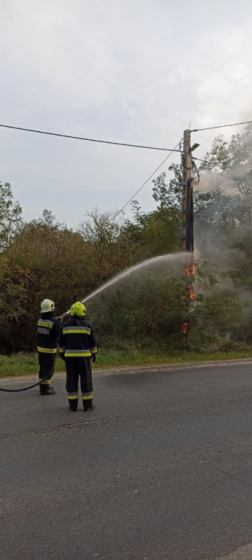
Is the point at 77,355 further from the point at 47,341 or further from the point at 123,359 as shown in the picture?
the point at 123,359

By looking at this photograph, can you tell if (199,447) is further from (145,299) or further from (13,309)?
(13,309)

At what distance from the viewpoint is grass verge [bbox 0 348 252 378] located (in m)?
10.0

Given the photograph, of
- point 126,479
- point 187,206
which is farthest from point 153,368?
point 126,479

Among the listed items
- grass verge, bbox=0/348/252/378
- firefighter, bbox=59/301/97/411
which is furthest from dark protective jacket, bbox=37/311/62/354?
grass verge, bbox=0/348/252/378

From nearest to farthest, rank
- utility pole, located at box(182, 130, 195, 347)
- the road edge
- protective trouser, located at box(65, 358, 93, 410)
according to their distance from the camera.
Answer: protective trouser, located at box(65, 358, 93, 410), the road edge, utility pole, located at box(182, 130, 195, 347)

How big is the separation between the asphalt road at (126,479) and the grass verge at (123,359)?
2601mm

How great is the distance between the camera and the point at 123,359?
470 inches

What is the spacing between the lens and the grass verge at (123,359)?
10008mm

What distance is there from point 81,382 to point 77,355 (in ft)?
1.28

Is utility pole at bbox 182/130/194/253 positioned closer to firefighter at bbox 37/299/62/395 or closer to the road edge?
the road edge

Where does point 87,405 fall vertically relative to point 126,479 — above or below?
above

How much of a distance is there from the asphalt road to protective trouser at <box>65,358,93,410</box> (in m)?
0.18

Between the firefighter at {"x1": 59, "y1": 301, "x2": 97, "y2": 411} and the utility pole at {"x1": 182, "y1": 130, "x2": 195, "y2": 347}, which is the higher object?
the utility pole at {"x1": 182, "y1": 130, "x2": 195, "y2": 347}

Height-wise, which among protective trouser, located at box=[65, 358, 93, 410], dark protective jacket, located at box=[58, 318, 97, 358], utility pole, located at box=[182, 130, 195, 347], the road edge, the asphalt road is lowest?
the asphalt road
